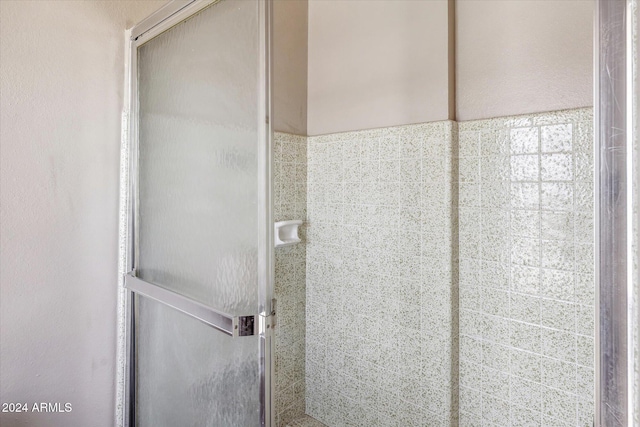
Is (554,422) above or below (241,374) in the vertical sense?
→ below

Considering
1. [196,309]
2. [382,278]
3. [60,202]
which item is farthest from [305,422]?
[60,202]

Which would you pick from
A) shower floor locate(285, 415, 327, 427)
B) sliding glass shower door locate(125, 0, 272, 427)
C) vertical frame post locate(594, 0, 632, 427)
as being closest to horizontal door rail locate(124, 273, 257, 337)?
sliding glass shower door locate(125, 0, 272, 427)

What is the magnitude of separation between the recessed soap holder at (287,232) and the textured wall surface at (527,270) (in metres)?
0.76

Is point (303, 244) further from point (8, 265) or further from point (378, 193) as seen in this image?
point (8, 265)

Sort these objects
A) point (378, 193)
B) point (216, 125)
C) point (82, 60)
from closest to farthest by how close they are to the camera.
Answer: point (216, 125), point (82, 60), point (378, 193)

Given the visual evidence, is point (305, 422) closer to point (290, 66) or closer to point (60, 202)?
point (60, 202)

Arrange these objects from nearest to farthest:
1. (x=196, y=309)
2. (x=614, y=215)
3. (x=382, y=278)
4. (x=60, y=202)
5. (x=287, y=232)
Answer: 1. (x=614, y=215)
2. (x=196, y=309)
3. (x=60, y=202)
4. (x=382, y=278)
5. (x=287, y=232)

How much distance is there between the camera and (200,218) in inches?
37.9

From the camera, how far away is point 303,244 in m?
1.86

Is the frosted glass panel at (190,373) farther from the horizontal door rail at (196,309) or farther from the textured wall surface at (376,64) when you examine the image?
the textured wall surface at (376,64)

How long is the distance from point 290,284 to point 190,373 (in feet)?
2.72

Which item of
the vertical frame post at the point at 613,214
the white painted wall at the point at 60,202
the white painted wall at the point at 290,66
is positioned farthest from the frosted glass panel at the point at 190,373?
the white painted wall at the point at 290,66

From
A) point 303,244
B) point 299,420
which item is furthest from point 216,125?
point 299,420

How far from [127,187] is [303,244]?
0.89 m
